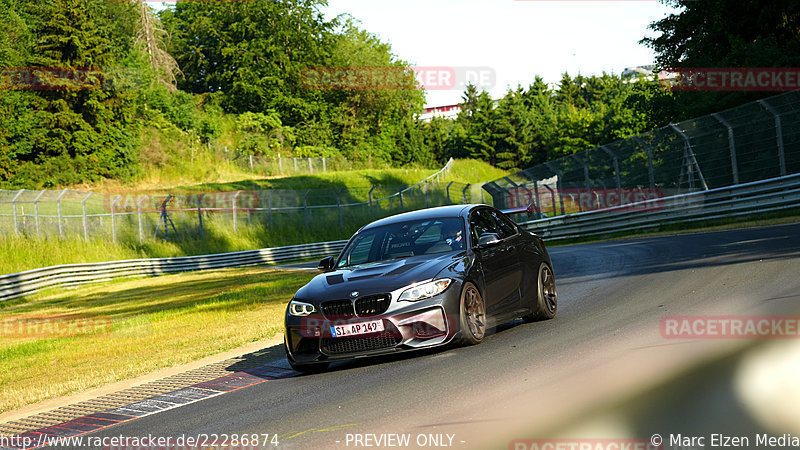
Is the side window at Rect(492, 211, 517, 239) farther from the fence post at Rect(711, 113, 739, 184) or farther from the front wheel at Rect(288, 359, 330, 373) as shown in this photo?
the fence post at Rect(711, 113, 739, 184)

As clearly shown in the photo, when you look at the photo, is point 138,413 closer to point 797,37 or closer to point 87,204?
point 797,37

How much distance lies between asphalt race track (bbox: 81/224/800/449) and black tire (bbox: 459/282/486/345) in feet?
0.42

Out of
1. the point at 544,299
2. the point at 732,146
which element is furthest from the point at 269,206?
the point at 544,299

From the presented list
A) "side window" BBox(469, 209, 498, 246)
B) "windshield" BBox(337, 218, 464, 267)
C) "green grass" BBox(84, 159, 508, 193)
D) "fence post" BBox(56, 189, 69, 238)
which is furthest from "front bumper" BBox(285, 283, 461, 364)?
"green grass" BBox(84, 159, 508, 193)

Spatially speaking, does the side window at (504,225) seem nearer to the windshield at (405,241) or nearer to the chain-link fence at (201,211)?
the windshield at (405,241)

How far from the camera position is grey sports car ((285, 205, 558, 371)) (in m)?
8.17

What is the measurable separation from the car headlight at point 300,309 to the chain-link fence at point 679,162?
719 inches

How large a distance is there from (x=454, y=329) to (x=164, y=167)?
5458cm

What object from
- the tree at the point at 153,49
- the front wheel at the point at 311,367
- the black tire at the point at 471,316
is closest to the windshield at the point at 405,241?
the black tire at the point at 471,316

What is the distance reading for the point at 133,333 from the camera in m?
15.6

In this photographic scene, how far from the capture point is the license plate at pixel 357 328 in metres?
8.09

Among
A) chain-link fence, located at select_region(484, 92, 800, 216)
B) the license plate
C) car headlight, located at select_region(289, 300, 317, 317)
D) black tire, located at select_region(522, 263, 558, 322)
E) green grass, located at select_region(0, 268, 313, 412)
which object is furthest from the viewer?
chain-link fence, located at select_region(484, 92, 800, 216)

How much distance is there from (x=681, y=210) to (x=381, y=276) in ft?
64.2

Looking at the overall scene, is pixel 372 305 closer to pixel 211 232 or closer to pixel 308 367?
pixel 308 367
